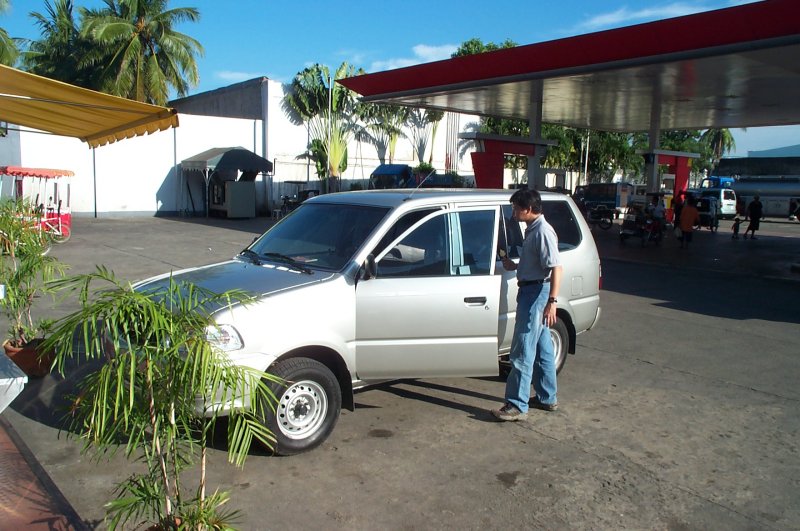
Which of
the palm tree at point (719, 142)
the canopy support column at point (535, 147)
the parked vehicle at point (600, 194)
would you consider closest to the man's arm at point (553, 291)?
the canopy support column at point (535, 147)

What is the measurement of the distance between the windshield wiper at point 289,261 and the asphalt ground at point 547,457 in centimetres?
134

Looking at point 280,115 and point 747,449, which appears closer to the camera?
point 747,449

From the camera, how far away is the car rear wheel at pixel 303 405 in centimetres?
432

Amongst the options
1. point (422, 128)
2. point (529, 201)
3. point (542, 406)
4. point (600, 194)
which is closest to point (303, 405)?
point (542, 406)

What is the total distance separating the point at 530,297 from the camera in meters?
5.11

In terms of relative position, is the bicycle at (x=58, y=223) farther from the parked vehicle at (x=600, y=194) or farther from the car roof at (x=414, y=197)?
the parked vehicle at (x=600, y=194)

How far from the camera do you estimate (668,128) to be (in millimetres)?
30844

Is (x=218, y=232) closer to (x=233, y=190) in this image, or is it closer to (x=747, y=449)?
(x=233, y=190)

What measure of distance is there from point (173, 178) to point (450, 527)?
28921 mm

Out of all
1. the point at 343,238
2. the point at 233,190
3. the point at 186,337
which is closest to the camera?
the point at 186,337

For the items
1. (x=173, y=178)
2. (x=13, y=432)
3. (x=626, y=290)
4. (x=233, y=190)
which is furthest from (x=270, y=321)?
(x=173, y=178)

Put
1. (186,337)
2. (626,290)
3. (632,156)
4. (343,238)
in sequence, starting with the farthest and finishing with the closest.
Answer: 1. (632,156)
2. (626,290)
3. (343,238)
4. (186,337)

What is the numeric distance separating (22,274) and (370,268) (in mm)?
3534

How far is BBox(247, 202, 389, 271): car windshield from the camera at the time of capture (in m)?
5.07
